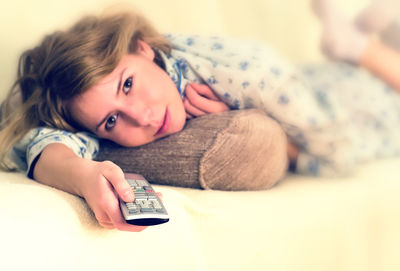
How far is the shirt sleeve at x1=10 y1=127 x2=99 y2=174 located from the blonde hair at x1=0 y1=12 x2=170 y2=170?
2 centimetres

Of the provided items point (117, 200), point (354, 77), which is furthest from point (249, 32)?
point (117, 200)

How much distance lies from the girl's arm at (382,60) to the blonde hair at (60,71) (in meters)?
0.42

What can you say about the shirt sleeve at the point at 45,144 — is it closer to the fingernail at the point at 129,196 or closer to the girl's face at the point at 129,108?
the girl's face at the point at 129,108

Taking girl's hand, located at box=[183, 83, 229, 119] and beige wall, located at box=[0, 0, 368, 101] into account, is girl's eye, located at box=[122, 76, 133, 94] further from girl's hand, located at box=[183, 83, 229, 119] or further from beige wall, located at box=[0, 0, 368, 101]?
beige wall, located at box=[0, 0, 368, 101]

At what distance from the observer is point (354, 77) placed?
0.89 m

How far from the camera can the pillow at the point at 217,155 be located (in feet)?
1.95

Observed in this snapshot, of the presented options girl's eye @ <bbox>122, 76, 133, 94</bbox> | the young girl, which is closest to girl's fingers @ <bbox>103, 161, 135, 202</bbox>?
the young girl

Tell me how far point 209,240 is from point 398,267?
336 mm

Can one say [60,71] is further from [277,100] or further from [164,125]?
[277,100]

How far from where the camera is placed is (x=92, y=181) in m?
0.45

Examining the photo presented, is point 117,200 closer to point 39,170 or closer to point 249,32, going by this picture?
point 39,170

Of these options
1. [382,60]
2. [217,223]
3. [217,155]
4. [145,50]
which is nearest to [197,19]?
[145,50]

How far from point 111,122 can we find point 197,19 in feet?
1.69

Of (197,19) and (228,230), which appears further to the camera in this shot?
(197,19)
